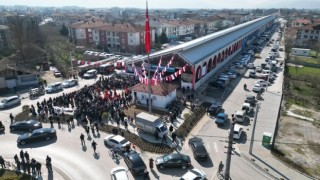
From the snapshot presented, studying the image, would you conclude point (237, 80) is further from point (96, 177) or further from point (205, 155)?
point (96, 177)

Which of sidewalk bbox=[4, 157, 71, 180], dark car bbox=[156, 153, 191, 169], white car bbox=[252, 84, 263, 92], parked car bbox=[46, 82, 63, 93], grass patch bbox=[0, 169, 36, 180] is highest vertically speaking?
parked car bbox=[46, 82, 63, 93]

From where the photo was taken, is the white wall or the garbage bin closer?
the garbage bin

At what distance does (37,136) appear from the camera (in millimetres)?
24641

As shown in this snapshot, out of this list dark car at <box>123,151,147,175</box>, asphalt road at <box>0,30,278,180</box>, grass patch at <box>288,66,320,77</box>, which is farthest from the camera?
grass patch at <box>288,66,320,77</box>

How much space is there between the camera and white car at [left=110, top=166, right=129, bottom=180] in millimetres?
18656

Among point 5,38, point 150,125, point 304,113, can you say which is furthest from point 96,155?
point 5,38

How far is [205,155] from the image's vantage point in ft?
71.9

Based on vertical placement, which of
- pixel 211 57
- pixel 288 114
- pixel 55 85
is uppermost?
pixel 211 57

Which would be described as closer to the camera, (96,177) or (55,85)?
(96,177)

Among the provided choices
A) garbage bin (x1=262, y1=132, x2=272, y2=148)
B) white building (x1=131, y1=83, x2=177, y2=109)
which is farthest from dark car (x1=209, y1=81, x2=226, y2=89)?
garbage bin (x1=262, y1=132, x2=272, y2=148)

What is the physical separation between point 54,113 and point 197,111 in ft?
55.9

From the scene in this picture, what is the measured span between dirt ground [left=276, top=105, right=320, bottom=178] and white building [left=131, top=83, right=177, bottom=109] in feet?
45.0

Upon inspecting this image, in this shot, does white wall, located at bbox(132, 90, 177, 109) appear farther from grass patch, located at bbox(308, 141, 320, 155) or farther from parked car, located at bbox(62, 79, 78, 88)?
grass patch, located at bbox(308, 141, 320, 155)

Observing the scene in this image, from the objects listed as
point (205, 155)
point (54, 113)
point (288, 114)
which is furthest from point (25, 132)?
point (288, 114)
